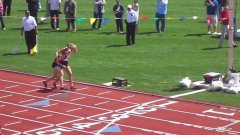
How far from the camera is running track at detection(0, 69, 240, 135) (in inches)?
703

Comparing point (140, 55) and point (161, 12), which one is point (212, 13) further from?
point (140, 55)

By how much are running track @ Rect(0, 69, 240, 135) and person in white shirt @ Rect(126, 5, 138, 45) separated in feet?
24.7

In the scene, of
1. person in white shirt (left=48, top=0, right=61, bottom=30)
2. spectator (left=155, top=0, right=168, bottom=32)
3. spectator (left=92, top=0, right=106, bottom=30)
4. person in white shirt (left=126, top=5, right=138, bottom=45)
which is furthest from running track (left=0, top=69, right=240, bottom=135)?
person in white shirt (left=48, top=0, right=61, bottom=30)

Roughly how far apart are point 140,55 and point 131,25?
8.17 feet

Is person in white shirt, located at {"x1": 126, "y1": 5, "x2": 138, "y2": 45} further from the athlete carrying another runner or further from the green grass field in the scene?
the athlete carrying another runner

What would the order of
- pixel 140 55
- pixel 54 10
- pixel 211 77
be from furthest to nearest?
pixel 54 10
pixel 140 55
pixel 211 77

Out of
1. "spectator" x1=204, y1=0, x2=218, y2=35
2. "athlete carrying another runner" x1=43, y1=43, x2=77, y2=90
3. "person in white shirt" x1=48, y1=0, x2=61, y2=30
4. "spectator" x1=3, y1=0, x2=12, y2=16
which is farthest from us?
"spectator" x1=3, y1=0, x2=12, y2=16

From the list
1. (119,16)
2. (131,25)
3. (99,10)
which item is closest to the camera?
(131,25)

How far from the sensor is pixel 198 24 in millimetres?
36031

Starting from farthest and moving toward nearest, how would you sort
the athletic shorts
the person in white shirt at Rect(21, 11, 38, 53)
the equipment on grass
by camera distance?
the athletic shorts → the person in white shirt at Rect(21, 11, 38, 53) → the equipment on grass

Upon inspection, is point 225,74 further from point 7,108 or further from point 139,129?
point 7,108

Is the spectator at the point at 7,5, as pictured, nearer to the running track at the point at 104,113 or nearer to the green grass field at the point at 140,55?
the green grass field at the point at 140,55

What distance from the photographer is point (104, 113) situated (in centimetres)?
1953

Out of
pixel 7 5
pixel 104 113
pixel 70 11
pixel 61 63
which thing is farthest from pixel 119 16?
pixel 104 113
